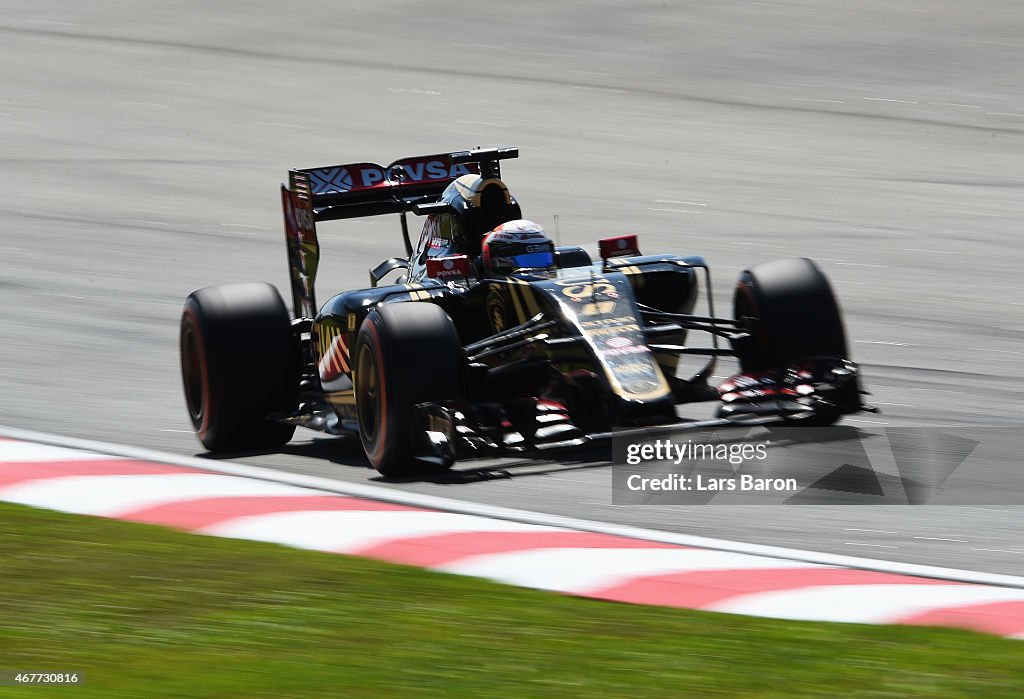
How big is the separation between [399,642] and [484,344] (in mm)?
3298

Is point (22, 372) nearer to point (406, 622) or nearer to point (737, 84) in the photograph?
point (406, 622)

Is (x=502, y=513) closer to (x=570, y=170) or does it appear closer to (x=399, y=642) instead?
(x=399, y=642)

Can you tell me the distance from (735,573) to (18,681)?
8.25 ft

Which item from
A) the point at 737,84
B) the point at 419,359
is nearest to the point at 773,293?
the point at 419,359

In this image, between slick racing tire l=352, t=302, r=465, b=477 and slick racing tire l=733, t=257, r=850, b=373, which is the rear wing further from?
slick racing tire l=733, t=257, r=850, b=373

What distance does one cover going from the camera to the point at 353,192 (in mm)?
10094

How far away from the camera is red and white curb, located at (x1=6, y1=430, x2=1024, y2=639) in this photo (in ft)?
18.9

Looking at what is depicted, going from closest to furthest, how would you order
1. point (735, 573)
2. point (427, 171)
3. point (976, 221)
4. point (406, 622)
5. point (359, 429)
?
point (406, 622), point (735, 573), point (359, 429), point (427, 171), point (976, 221)

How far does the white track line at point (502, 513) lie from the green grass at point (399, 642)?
0.96 metres

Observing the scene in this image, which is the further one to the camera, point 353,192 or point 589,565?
point 353,192

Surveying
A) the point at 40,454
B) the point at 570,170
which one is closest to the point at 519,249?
the point at 40,454

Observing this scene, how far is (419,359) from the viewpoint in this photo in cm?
801

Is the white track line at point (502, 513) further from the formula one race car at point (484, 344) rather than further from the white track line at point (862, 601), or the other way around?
the formula one race car at point (484, 344)

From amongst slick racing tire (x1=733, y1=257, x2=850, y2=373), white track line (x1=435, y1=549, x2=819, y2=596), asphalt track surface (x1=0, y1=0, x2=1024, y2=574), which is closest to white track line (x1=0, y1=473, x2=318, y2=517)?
asphalt track surface (x1=0, y1=0, x2=1024, y2=574)
